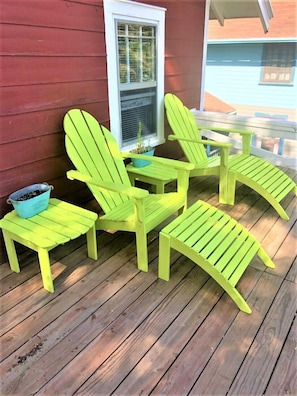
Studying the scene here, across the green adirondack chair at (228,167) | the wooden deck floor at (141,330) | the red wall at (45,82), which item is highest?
the red wall at (45,82)

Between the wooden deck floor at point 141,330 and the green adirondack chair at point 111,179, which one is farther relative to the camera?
the green adirondack chair at point 111,179

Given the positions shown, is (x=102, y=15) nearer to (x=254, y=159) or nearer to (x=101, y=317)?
(x=254, y=159)

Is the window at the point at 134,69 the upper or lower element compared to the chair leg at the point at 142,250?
upper

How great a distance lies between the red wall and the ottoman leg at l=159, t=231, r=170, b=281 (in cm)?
110

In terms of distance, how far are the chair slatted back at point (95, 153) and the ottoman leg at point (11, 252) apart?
62 cm

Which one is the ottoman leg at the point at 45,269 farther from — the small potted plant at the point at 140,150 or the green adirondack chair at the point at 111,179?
the small potted plant at the point at 140,150

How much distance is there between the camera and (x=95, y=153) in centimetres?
251

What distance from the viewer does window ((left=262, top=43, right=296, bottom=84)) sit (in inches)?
338

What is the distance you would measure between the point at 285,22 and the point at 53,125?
314 inches

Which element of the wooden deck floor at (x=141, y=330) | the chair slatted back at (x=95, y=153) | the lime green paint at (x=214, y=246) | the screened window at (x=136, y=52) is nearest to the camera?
the wooden deck floor at (x=141, y=330)

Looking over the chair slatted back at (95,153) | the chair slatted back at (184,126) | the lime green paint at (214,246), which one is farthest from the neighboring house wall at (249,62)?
the lime green paint at (214,246)

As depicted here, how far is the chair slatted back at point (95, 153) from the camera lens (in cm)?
235

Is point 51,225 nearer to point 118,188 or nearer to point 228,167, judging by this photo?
point 118,188

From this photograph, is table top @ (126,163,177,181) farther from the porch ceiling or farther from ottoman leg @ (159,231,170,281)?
the porch ceiling
